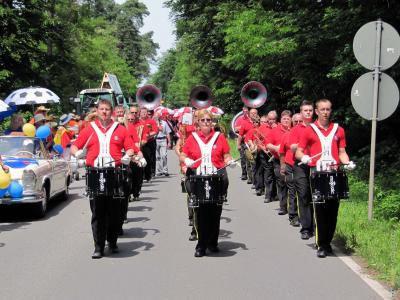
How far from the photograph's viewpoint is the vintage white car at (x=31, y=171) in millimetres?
11156

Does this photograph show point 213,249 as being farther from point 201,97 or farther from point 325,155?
point 201,97

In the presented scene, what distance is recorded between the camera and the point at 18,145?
40.4 feet

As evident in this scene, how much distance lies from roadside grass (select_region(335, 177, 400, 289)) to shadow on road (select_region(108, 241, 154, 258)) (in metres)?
2.66

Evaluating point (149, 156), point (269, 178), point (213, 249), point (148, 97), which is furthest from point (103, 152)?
point (148, 97)

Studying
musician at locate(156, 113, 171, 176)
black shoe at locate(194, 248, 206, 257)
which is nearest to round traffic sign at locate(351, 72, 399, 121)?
black shoe at locate(194, 248, 206, 257)

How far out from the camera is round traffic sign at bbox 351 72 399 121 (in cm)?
978

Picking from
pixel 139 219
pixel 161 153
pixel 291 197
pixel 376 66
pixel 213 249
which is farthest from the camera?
pixel 161 153

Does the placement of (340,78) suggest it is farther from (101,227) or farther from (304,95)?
(101,227)

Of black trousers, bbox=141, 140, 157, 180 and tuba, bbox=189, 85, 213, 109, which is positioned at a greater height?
tuba, bbox=189, 85, 213, 109

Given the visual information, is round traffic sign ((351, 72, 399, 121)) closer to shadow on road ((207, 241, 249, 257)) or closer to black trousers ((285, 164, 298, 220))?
black trousers ((285, 164, 298, 220))

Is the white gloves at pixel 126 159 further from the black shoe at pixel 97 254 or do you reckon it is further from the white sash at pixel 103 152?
the black shoe at pixel 97 254

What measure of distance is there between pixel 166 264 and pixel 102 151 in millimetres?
1628

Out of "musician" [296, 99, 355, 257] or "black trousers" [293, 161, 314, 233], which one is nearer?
"musician" [296, 99, 355, 257]

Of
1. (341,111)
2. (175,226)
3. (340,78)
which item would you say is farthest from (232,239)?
(341,111)
